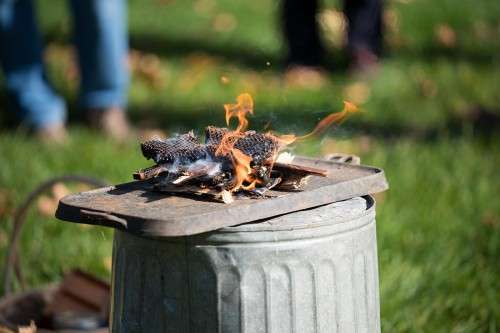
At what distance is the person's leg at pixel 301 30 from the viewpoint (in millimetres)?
5961

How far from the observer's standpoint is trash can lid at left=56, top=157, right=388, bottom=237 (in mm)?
1873

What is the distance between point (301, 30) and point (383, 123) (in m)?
1.10

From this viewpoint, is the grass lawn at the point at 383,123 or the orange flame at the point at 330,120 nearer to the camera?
the orange flame at the point at 330,120

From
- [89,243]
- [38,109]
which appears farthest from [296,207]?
[38,109]

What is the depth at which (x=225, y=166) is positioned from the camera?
2070mm

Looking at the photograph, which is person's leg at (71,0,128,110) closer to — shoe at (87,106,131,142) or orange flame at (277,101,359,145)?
shoe at (87,106,131,142)

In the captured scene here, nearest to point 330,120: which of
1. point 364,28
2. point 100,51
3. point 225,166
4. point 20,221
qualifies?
point 225,166

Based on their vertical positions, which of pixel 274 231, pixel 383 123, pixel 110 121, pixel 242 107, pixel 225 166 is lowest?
pixel 383 123

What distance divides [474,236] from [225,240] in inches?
77.8

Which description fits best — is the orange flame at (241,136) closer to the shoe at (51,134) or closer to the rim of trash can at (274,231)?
the rim of trash can at (274,231)

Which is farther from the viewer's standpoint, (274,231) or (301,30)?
(301,30)

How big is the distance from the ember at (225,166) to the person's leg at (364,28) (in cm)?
377

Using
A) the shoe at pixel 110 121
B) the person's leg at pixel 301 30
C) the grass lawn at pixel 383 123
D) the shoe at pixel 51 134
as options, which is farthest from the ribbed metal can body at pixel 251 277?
the person's leg at pixel 301 30

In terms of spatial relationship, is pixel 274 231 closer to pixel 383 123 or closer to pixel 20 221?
pixel 20 221
